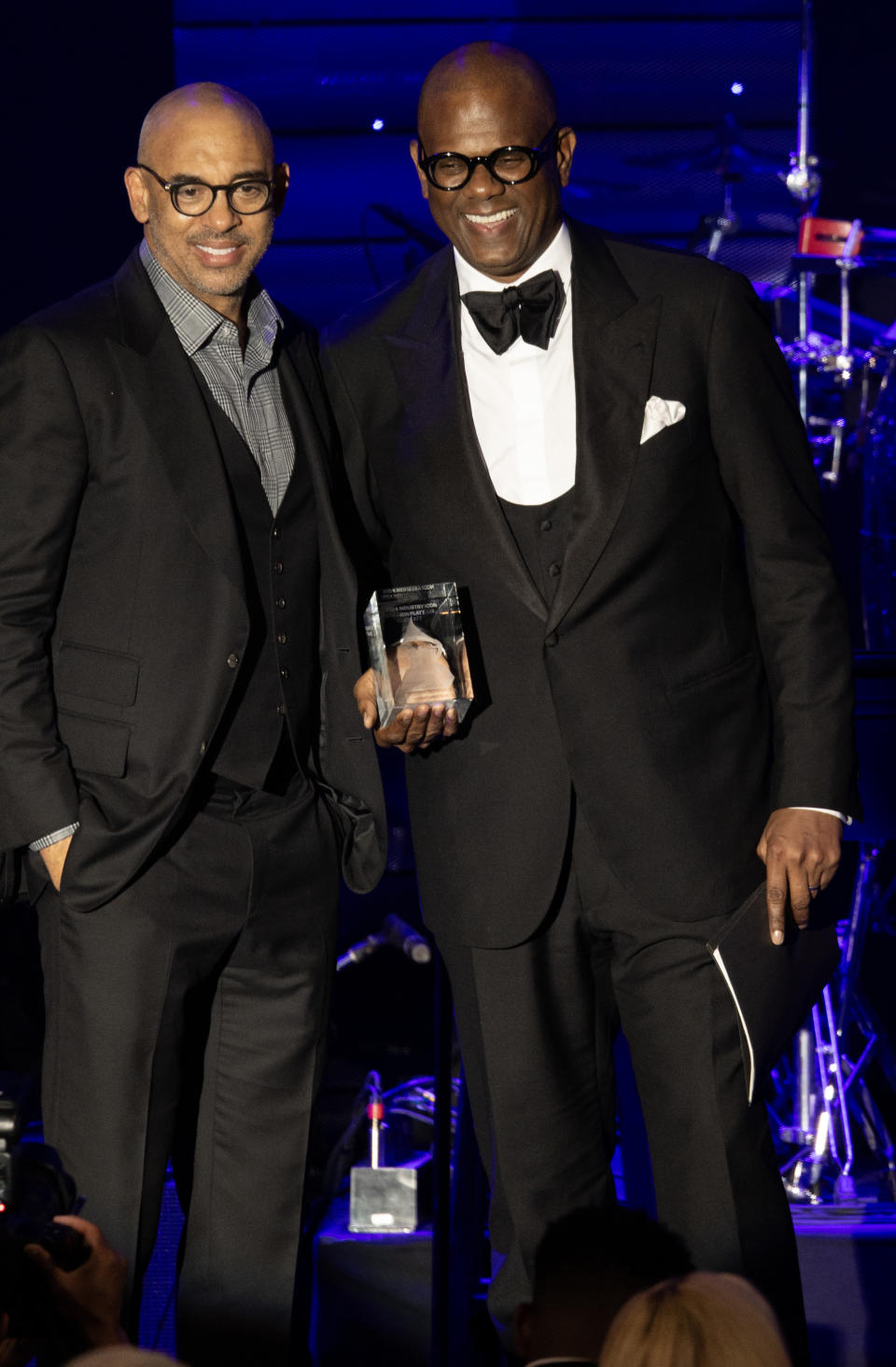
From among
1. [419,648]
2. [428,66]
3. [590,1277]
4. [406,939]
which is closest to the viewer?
[590,1277]

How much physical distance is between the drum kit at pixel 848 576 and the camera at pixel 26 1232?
184 cm

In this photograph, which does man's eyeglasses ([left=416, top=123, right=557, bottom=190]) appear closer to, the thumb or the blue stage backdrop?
the thumb

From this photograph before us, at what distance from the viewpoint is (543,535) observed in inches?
92.5

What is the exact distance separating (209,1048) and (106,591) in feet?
2.23

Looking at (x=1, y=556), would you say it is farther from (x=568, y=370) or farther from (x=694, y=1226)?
(x=694, y=1226)

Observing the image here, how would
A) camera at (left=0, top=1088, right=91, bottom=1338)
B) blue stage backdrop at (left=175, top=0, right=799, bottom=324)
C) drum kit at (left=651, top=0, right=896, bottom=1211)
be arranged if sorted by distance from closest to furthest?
camera at (left=0, top=1088, right=91, bottom=1338) → drum kit at (left=651, top=0, right=896, bottom=1211) → blue stage backdrop at (left=175, top=0, right=799, bottom=324)

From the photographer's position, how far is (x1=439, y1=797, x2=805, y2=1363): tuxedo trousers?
91.7 inches

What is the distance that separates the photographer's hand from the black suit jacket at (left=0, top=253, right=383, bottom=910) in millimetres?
754

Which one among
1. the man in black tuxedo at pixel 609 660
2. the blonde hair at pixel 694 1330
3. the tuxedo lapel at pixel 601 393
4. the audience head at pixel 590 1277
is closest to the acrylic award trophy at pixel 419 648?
the man in black tuxedo at pixel 609 660

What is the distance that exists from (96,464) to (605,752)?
796 mm

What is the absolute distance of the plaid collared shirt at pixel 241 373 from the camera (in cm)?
243

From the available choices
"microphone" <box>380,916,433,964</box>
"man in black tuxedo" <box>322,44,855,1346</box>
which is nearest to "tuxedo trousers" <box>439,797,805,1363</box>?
"man in black tuxedo" <box>322,44,855,1346</box>

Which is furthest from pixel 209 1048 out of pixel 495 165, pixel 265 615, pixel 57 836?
pixel 495 165

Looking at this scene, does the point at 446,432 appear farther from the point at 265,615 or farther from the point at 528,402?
the point at 265,615
